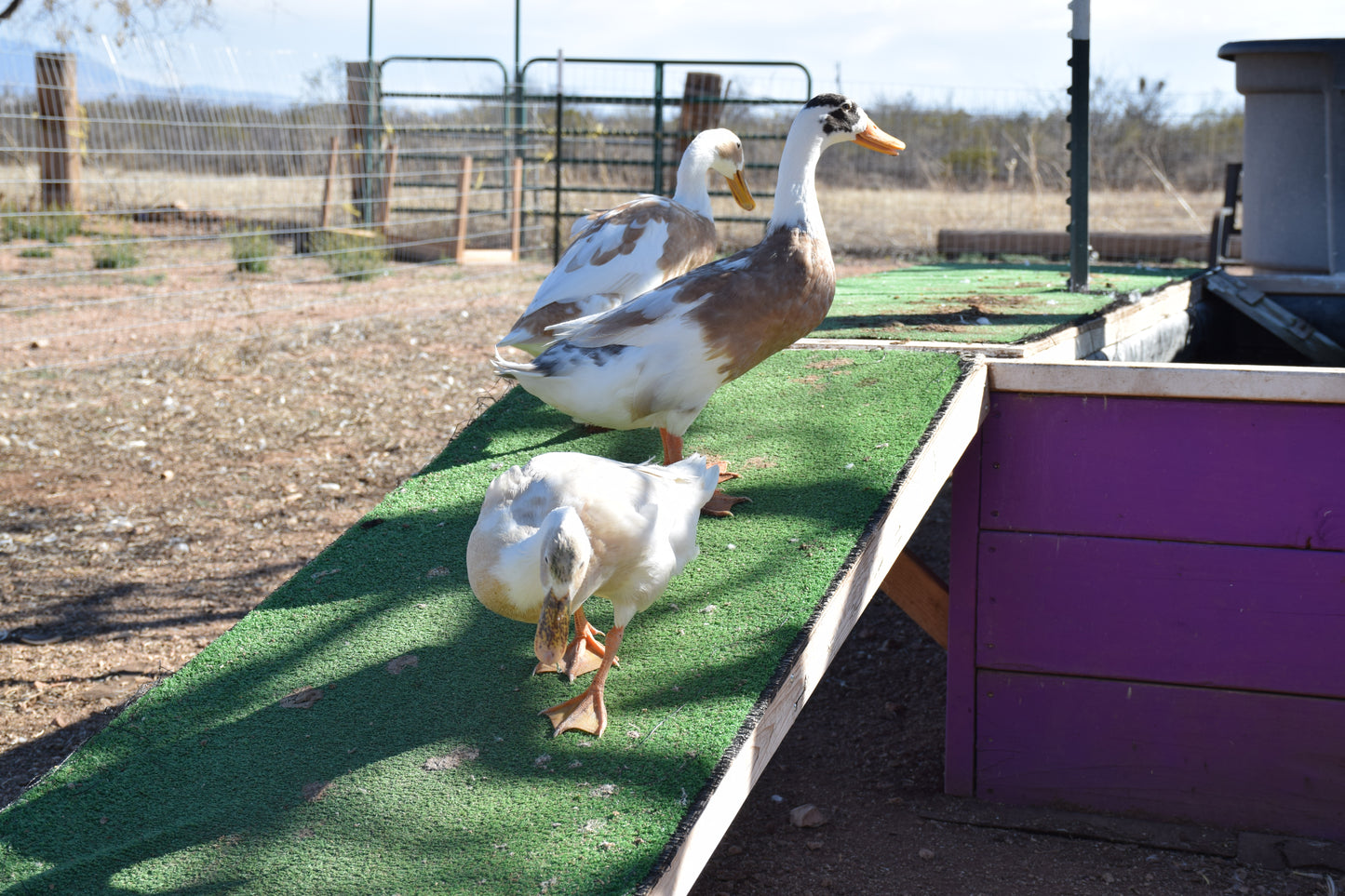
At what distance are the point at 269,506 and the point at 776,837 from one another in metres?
3.10

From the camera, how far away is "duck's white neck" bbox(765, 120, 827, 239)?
3.03 metres

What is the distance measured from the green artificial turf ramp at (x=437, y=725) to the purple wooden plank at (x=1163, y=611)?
25.2 inches

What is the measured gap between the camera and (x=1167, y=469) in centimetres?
300

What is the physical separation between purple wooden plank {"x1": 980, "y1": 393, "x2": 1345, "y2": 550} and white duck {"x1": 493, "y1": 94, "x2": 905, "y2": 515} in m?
0.77

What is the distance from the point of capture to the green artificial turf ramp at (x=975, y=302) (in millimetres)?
3926

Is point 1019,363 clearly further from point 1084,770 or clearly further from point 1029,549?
point 1084,770

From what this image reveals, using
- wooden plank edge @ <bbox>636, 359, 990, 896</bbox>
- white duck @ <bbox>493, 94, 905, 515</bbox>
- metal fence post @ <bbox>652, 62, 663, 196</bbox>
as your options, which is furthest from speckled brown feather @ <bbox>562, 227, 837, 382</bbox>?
metal fence post @ <bbox>652, 62, 663, 196</bbox>

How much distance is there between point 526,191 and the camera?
13.0 m

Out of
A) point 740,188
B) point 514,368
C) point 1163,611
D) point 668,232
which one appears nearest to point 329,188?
point 740,188

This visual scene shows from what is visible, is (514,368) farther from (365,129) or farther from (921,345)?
(365,129)

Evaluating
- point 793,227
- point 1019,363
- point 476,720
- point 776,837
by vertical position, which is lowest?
point 776,837

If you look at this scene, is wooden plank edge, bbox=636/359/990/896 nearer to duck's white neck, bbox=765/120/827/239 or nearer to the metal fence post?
duck's white neck, bbox=765/120/827/239

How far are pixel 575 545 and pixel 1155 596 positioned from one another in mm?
1934

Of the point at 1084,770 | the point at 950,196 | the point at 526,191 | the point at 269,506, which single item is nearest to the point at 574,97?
the point at 526,191
